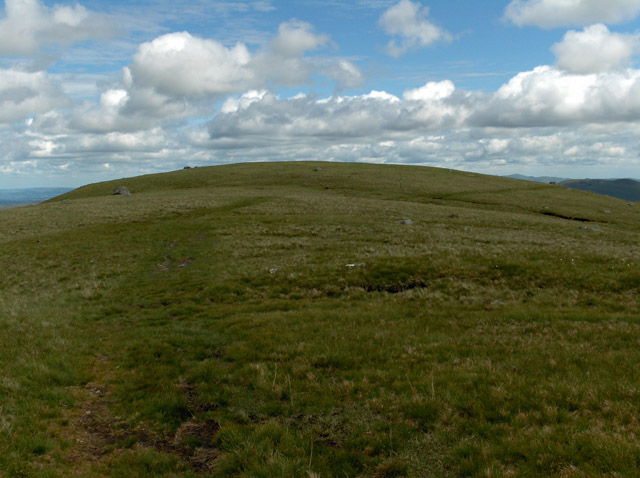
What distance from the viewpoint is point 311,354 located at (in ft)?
40.3

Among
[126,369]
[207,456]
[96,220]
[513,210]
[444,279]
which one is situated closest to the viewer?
[207,456]

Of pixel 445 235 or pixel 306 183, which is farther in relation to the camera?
pixel 306 183

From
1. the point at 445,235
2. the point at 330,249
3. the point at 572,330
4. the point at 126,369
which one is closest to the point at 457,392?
the point at 572,330

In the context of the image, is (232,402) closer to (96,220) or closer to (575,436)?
(575,436)

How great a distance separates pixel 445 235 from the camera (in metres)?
38.0

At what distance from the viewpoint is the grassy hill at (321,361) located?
7480 mm

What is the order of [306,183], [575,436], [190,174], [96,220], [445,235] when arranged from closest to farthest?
1. [575,436]
2. [445,235]
3. [96,220]
4. [306,183]
5. [190,174]

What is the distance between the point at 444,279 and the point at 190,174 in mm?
106151

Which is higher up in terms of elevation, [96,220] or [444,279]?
[96,220]

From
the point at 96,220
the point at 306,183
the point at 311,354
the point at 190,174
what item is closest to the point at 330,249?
the point at 311,354

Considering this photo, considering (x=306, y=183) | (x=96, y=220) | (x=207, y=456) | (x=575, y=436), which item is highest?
(x=306, y=183)

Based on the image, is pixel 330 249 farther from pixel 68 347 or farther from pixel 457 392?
pixel 457 392

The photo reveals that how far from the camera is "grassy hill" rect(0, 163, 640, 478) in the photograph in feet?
24.5

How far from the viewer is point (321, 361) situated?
11789mm
